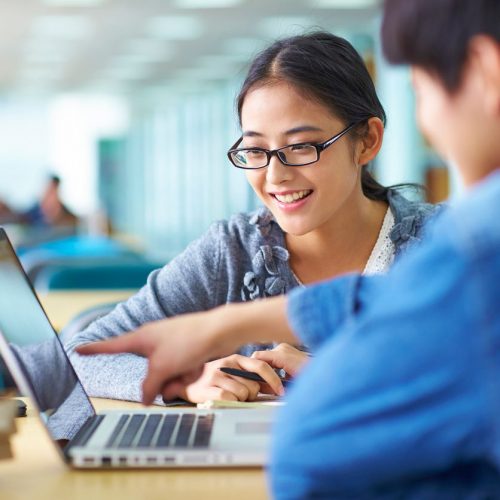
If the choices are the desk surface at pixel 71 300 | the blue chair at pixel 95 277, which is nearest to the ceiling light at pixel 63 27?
the blue chair at pixel 95 277

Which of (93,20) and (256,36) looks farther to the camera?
(256,36)

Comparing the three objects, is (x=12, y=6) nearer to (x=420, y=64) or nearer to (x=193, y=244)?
(x=193, y=244)

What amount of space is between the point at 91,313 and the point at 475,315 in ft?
5.38

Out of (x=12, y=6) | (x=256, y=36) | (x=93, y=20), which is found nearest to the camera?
(x=12, y=6)

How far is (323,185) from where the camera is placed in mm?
1664

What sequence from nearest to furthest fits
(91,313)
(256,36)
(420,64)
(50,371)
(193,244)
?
(420,64), (50,371), (193,244), (91,313), (256,36)

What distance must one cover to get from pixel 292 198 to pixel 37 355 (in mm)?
688

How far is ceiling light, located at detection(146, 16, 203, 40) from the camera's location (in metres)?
9.73

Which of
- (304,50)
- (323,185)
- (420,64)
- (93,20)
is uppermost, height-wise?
(420,64)

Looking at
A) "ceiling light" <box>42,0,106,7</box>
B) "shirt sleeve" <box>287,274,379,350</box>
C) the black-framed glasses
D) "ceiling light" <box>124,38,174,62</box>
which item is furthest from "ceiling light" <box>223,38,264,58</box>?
"shirt sleeve" <box>287,274,379,350</box>

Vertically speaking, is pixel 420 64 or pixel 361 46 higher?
pixel 420 64

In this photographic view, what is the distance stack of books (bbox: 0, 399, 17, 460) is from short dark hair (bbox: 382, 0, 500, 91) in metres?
0.53

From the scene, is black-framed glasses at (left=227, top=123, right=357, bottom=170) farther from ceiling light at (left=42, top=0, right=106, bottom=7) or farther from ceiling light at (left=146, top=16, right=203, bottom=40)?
ceiling light at (left=146, top=16, right=203, bottom=40)

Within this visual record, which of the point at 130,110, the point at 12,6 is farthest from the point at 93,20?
the point at 130,110
